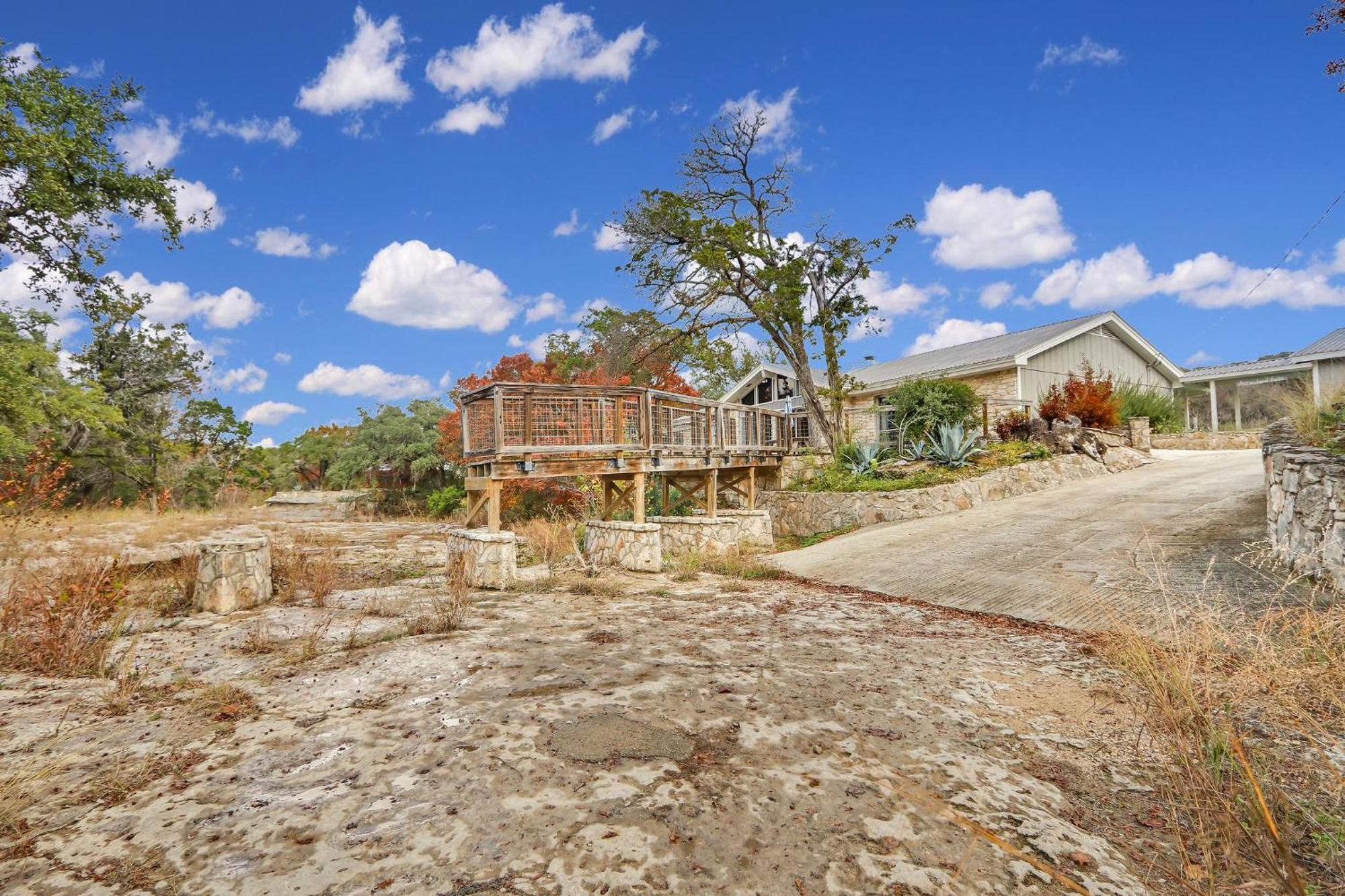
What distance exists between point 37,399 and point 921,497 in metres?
20.0

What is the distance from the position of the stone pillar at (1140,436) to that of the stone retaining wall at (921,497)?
83.8 inches

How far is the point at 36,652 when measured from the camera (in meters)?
4.45

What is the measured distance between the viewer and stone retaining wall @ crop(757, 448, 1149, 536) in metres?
13.2

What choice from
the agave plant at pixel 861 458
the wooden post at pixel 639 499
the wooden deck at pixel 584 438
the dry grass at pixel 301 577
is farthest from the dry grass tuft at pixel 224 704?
the agave plant at pixel 861 458

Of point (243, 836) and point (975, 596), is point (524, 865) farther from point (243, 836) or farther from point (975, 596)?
point (975, 596)

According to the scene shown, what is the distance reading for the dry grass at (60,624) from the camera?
4.42 meters

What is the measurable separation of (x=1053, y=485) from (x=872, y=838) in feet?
47.6

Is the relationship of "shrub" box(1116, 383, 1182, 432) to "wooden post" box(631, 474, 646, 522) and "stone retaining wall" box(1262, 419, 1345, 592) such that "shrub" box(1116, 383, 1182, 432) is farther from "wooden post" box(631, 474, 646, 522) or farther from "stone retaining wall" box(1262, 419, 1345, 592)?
"wooden post" box(631, 474, 646, 522)

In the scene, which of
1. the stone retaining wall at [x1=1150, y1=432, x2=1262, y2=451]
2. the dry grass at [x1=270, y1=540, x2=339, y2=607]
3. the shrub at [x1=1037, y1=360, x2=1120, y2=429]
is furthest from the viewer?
the stone retaining wall at [x1=1150, y1=432, x2=1262, y2=451]

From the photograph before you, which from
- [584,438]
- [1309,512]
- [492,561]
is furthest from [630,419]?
[1309,512]

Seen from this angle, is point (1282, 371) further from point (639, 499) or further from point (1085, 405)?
point (639, 499)

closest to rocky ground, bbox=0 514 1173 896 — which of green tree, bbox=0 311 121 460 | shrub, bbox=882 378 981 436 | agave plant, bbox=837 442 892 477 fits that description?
agave plant, bbox=837 442 892 477

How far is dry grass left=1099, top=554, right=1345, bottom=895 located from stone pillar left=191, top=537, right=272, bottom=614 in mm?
7714

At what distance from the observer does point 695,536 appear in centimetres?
1155
